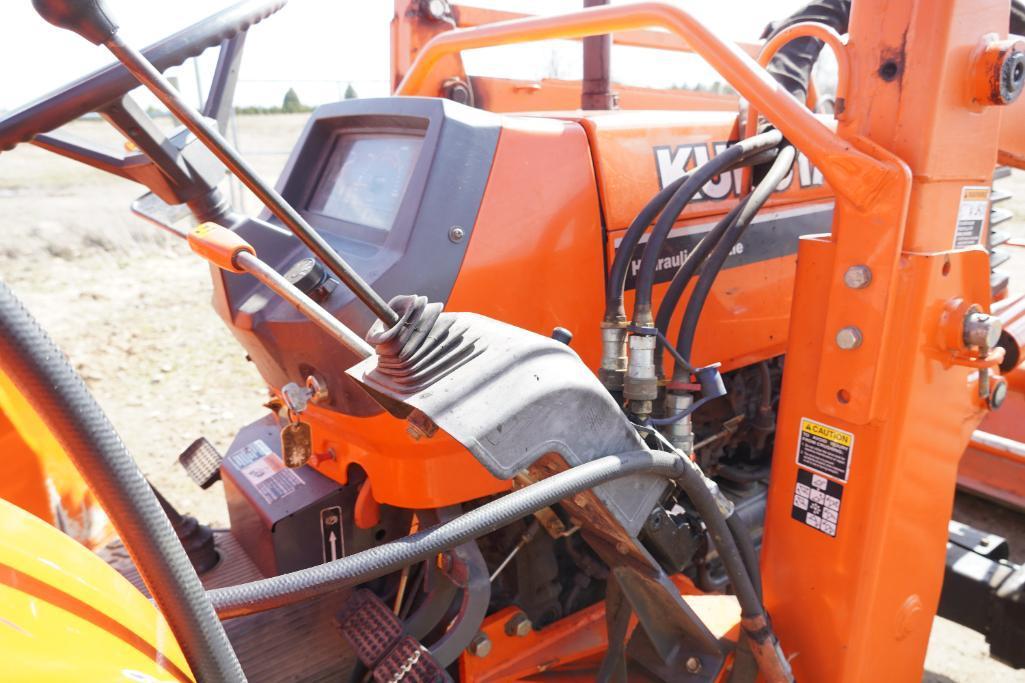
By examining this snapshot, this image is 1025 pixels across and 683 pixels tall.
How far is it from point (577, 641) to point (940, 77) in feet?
4.54

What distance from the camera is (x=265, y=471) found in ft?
6.19

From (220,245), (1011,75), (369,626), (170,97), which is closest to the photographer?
(170,97)

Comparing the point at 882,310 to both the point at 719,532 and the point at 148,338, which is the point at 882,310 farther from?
the point at 148,338

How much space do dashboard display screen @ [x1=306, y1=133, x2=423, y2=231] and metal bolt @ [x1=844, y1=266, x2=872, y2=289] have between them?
873 millimetres

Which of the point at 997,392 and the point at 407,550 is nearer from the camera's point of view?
the point at 407,550

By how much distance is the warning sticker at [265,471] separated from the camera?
1794mm

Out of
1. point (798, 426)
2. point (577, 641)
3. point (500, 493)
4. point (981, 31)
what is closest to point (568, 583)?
point (577, 641)

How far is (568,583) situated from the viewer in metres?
1.88

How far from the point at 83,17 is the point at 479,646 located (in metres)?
1.36

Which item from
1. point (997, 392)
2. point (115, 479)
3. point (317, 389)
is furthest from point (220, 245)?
point (997, 392)

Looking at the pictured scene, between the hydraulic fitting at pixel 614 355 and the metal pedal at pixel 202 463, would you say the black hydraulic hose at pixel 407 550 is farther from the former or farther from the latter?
the metal pedal at pixel 202 463

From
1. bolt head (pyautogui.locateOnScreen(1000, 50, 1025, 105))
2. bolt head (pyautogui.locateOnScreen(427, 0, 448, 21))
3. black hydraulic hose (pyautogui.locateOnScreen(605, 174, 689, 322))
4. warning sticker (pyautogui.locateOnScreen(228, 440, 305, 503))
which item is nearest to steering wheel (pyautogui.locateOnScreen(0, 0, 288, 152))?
black hydraulic hose (pyautogui.locateOnScreen(605, 174, 689, 322))

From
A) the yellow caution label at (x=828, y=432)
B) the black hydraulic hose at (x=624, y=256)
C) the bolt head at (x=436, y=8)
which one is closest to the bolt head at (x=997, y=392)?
the yellow caution label at (x=828, y=432)

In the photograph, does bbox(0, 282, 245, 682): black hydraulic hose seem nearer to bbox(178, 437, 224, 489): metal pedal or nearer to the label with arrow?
the label with arrow
